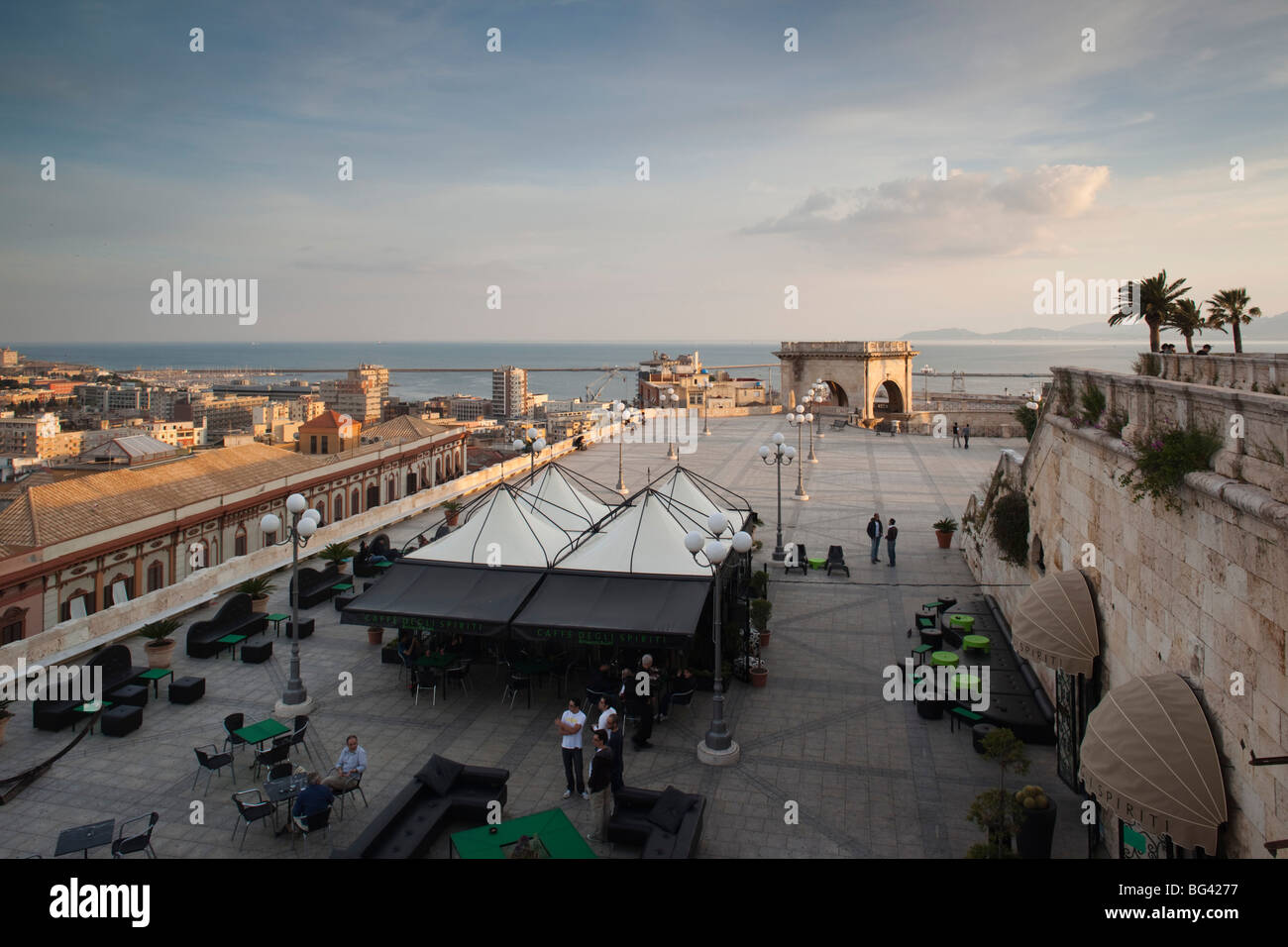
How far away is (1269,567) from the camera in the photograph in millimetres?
6422

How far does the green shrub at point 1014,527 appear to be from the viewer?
15.9 meters

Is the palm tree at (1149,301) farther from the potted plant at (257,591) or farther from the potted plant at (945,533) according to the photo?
the potted plant at (257,591)

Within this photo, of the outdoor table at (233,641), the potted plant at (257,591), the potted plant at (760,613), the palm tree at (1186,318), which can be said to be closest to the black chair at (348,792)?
the outdoor table at (233,641)

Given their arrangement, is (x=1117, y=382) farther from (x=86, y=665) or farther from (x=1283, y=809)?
(x=86, y=665)

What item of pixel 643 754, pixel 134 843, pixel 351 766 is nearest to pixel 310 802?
pixel 351 766

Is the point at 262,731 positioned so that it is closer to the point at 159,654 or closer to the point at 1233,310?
the point at 159,654

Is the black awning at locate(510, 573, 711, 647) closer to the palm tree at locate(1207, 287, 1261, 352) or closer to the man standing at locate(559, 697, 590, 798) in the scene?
the man standing at locate(559, 697, 590, 798)

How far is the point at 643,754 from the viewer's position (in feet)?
38.0

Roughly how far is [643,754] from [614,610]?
2.49m

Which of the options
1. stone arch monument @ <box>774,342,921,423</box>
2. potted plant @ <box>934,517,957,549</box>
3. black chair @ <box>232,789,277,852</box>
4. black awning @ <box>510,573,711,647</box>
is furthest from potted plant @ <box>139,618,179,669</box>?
stone arch monument @ <box>774,342,921,423</box>

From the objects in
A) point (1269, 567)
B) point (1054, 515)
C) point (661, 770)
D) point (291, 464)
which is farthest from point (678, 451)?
point (1269, 567)

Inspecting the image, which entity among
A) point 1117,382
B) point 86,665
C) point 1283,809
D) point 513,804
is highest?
point 1117,382

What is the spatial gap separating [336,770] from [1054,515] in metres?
11.7

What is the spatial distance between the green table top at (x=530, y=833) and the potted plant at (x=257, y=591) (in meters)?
10.3
